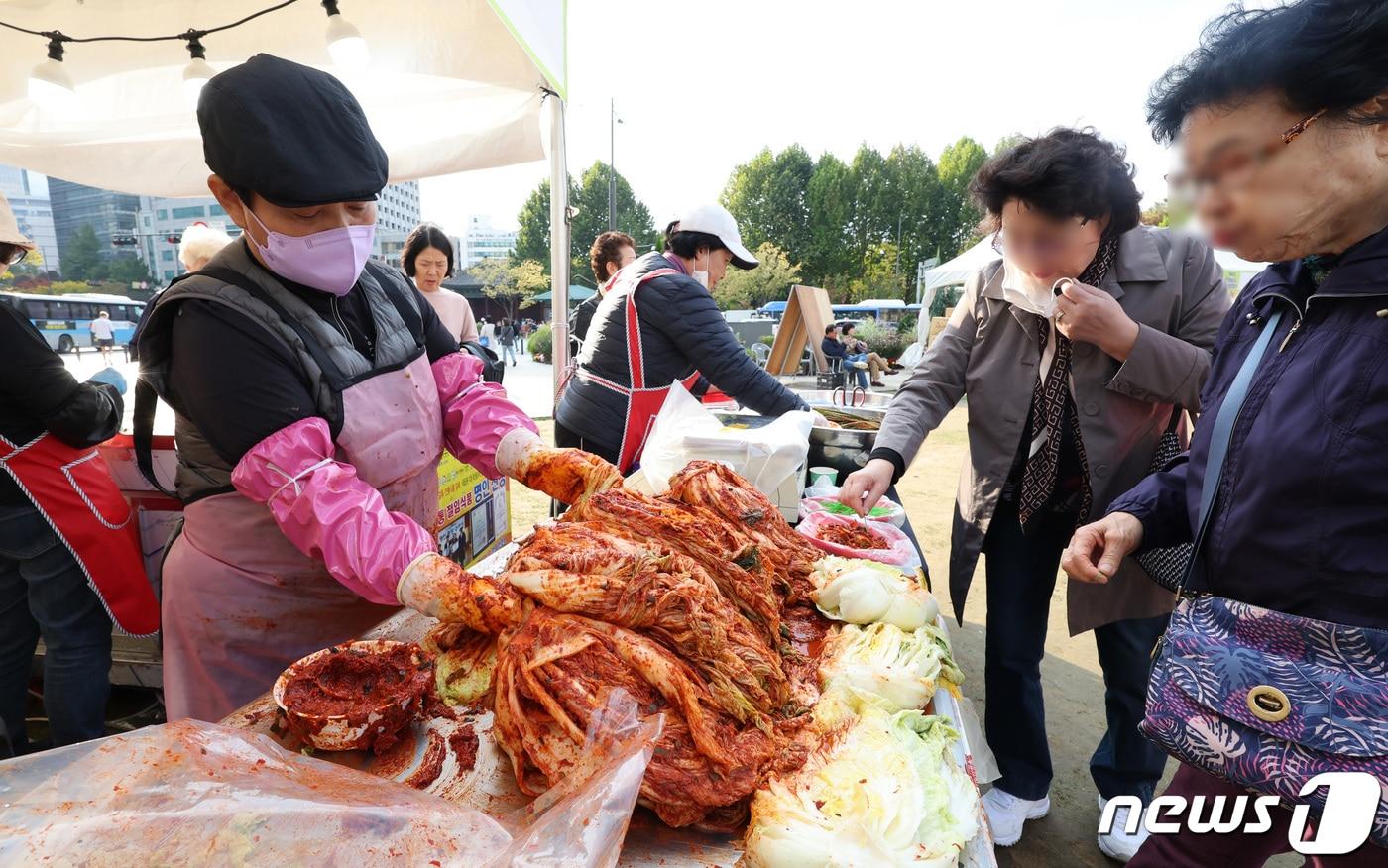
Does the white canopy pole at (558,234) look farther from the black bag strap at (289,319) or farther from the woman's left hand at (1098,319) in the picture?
the woman's left hand at (1098,319)

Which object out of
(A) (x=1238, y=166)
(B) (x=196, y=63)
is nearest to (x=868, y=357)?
(B) (x=196, y=63)

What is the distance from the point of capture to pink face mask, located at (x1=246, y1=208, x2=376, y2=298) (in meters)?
1.75

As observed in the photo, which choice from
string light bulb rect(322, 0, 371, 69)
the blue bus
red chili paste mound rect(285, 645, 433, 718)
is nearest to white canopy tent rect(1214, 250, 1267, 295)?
red chili paste mound rect(285, 645, 433, 718)

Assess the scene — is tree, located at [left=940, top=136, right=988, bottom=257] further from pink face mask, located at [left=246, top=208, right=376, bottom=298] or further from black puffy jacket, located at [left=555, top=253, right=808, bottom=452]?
pink face mask, located at [left=246, top=208, right=376, bottom=298]

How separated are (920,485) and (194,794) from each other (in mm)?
8293

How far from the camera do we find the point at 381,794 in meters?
1.00

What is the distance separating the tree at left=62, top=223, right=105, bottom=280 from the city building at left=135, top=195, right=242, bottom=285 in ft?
9.46

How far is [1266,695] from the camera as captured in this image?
49.3 inches

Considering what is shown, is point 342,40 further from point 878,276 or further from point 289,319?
point 878,276

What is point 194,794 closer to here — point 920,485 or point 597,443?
point 597,443

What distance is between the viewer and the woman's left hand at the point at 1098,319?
212 cm

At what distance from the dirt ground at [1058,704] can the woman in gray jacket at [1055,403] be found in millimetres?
127

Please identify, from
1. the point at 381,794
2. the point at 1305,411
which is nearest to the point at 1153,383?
the point at 1305,411

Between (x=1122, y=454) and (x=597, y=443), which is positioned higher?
(x=1122, y=454)
